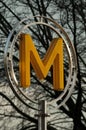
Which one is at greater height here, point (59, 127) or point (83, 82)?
point (83, 82)

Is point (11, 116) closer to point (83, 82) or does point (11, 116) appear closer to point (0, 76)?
point (0, 76)

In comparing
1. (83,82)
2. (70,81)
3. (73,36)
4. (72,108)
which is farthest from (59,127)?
(70,81)

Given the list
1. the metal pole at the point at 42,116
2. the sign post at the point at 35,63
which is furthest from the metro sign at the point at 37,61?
the metal pole at the point at 42,116

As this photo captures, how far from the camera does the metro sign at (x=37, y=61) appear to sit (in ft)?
17.3

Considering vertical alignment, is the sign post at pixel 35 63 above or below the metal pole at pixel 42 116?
above

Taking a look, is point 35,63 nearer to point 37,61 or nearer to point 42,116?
point 37,61

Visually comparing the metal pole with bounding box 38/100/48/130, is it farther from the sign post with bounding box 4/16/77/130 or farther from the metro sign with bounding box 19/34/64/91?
the metro sign with bounding box 19/34/64/91

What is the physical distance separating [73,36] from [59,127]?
103 inches

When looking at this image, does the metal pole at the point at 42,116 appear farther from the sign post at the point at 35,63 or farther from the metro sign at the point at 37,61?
the metro sign at the point at 37,61

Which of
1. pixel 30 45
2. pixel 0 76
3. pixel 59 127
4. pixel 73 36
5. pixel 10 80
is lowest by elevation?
pixel 10 80

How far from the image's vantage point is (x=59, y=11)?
12766 mm

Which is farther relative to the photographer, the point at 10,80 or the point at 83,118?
the point at 83,118

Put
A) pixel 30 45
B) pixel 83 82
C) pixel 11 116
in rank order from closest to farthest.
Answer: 1. pixel 30 45
2. pixel 11 116
3. pixel 83 82

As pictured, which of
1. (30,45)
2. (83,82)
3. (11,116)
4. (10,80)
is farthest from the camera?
(83,82)
